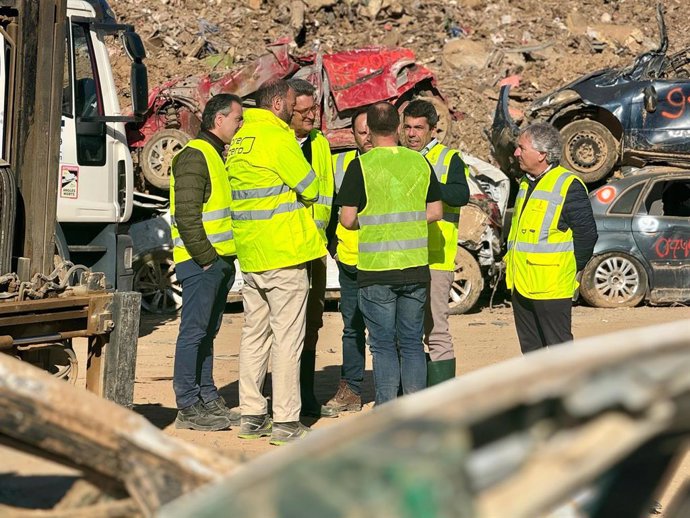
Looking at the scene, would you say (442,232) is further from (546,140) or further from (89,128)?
(89,128)

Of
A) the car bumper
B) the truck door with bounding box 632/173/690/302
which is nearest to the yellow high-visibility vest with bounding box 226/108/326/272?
the truck door with bounding box 632/173/690/302

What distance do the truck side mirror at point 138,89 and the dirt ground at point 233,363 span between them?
218 cm

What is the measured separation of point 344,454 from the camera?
7.82 ft

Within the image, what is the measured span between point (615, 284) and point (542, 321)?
775cm

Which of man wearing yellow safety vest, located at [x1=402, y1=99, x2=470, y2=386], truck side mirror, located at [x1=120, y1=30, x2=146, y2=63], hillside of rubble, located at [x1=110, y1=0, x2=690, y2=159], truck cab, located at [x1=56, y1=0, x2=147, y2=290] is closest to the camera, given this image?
man wearing yellow safety vest, located at [x1=402, y1=99, x2=470, y2=386]

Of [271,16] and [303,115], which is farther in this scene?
[271,16]

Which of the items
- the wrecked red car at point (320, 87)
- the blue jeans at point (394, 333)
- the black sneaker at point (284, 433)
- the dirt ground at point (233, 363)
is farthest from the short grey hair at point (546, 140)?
the wrecked red car at point (320, 87)

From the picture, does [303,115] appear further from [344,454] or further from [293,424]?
[344,454]

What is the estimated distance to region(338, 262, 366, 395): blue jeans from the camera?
838 cm

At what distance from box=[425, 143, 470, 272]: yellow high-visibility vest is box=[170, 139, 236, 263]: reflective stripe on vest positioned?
1.29 m

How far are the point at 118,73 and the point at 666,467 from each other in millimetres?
19221

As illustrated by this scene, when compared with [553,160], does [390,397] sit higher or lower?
lower

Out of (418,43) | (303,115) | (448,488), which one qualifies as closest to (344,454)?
(448,488)

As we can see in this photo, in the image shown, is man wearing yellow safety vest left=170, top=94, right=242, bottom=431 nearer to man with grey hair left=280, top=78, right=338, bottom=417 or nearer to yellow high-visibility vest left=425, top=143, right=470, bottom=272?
man with grey hair left=280, top=78, right=338, bottom=417
